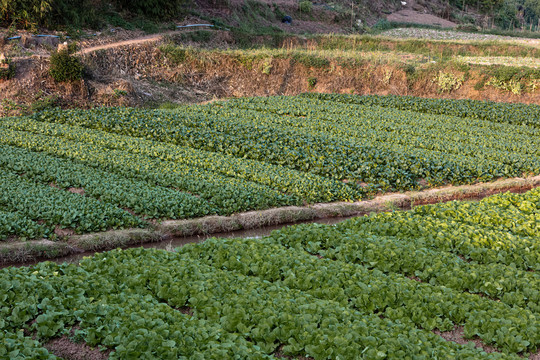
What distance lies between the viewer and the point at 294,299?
6980mm

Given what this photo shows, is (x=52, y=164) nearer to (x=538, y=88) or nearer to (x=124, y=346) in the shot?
(x=124, y=346)

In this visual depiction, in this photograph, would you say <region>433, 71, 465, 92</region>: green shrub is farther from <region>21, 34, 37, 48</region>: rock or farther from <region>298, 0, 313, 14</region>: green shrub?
<region>298, 0, 313, 14</region>: green shrub

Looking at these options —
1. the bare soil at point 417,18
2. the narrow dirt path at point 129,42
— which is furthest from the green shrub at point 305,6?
the narrow dirt path at point 129,42

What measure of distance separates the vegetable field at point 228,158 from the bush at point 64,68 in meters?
5.78

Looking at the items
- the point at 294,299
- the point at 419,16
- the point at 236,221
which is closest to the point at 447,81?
the point at 236,221

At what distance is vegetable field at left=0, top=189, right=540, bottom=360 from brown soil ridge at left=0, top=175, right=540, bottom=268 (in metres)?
2.36

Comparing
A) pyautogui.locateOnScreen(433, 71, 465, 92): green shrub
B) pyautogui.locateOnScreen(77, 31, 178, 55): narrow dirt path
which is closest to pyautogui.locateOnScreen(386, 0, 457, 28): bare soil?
pyautogui.locateOnScreen(433, 71, 465, 92): green shrub

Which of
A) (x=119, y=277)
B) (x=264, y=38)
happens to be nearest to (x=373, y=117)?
(x=119, y=277)

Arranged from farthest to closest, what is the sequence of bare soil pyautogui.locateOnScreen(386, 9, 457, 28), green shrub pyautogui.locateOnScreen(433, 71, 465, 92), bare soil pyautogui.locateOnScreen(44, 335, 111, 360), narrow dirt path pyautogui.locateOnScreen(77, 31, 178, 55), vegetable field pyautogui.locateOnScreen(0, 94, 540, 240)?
bare soil pyautogui.locateOnScreen(386, 9, 457, 28)
narrow dirt path pyautogui.locateOnScreen(77, 31, 178, 55)
green shrub pyautogui.locateOnScreen(433, 71, 465, 92)
vegetable field pyautogui.locateOnScreen(0, 94, 540, 240)
bare soil pyautogui.locateOnScreen(44, 335, 111, 360)

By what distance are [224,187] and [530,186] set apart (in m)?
10.9

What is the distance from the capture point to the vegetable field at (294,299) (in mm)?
5934

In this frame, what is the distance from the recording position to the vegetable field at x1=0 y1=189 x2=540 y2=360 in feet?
19.5

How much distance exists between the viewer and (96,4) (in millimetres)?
38594

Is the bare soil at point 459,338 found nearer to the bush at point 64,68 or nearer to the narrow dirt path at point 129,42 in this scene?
the bush at point 64,68
